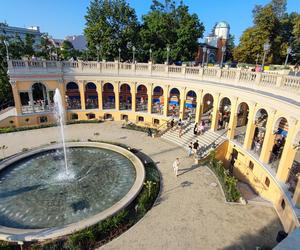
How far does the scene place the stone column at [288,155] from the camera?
1378 cm

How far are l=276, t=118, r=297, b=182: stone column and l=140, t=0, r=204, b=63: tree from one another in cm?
2283

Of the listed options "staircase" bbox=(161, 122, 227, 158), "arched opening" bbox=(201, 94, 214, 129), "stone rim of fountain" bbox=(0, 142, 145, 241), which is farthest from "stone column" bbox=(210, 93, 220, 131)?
"stone rim of fountain" bbox=(0, 142, 145, 241)

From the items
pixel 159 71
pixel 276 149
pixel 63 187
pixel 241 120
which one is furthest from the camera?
pixel 159 71

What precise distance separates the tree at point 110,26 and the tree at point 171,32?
2260 millimetres

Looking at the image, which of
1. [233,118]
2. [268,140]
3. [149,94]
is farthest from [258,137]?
[149,94]

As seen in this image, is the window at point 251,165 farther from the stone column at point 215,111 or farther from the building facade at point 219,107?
the stone column at point 215,111

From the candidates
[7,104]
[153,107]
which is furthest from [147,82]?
[7,104]

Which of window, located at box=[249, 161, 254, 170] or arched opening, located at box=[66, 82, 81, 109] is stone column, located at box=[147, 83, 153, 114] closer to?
arched opening, located at box=[66, 82, 81, 109]

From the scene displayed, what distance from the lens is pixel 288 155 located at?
14.2 meters

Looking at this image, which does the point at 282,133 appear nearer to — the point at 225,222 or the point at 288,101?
the point at 288,101

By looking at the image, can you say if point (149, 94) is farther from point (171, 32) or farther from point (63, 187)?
point (63, 187)

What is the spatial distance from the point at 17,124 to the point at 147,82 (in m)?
17.5

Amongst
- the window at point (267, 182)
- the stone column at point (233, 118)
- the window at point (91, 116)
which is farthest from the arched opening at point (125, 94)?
the window at point (267, 182)

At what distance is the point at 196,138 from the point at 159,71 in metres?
10.2
